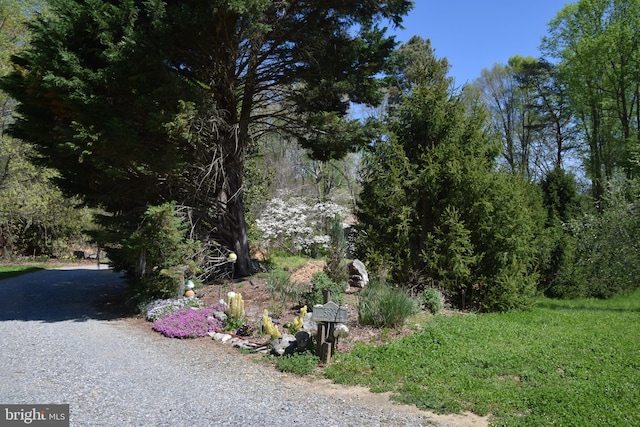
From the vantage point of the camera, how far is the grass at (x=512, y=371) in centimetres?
420

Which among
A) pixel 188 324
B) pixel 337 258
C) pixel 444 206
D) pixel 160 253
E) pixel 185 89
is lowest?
pixel 188 324

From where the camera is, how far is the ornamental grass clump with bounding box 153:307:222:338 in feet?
24.4

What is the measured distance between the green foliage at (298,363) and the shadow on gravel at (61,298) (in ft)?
16.4

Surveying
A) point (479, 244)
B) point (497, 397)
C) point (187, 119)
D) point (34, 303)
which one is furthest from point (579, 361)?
point (34, 303)

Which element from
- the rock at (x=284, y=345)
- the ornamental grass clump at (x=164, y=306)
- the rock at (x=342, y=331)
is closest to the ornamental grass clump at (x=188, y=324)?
the ornamental grass clump at (x=164, y=306)

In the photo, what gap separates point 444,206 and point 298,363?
222 inches

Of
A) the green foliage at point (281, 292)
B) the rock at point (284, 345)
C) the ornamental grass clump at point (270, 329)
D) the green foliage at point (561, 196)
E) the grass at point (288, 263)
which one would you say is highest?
the green foliage at point (561, 196)

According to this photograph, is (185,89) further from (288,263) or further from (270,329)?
(288,263)

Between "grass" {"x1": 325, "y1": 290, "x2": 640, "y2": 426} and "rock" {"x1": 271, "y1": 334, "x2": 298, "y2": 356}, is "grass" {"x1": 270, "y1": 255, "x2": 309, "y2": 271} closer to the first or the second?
"grass" {"x1": 325, "y1": 290, "x2": 640, "y2": 426}

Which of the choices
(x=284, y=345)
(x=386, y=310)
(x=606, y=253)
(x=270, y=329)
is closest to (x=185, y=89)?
(x=270, y=329)

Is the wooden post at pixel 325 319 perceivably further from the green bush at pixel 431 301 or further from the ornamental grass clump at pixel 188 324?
the green bush at pixel 431 301

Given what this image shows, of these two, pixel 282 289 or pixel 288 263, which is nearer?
pixel 282 289

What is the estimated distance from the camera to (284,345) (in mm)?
Answer: 6207

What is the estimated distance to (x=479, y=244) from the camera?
9.71 m
